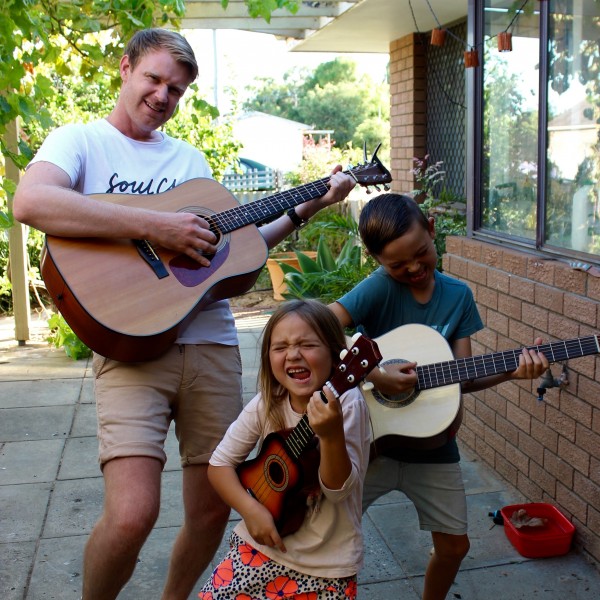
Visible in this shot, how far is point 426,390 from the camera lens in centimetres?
263

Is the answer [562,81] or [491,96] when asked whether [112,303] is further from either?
[491,96]

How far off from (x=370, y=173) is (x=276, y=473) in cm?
126

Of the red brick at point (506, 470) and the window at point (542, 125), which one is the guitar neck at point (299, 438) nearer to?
the window at point (542, 125)

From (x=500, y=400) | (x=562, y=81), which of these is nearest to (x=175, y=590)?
(x=500, y=400)

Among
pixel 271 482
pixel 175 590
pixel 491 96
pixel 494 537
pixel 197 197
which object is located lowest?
pixel 494 537

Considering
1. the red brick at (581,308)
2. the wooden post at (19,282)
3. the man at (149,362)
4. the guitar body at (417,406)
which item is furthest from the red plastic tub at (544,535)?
the wooden post at (19,282)

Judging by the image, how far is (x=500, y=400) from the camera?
4.17 m

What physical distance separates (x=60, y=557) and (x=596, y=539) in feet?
7.27

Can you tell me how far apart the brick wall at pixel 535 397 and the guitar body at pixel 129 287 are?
1450 mm

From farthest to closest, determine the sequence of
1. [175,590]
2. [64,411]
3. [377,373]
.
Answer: [64,411] < [175,590] < [377,373]

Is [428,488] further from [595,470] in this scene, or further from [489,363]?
[595,470]

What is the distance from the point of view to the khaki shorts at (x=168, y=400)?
2.48 meters

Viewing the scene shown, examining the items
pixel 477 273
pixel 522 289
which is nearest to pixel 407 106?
pixel 477 273

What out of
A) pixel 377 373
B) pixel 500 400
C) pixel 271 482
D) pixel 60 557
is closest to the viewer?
pixel 271 482
